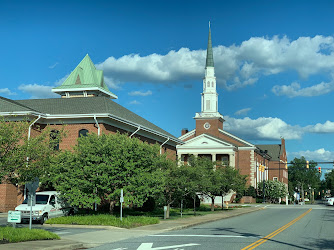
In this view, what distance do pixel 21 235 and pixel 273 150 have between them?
99.4m

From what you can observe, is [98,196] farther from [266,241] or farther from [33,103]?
[33,103]

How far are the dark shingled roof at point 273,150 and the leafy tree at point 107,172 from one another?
85634 mm

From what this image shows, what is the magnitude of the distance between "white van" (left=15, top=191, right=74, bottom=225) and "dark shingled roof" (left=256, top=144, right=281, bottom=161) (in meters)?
86.5

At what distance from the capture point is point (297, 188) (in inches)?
5891

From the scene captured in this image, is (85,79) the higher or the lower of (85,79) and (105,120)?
the higher

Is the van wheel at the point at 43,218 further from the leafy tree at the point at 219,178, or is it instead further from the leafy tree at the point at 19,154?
the leafy tree at the point at 219,178

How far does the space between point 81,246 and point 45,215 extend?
29.8 ft

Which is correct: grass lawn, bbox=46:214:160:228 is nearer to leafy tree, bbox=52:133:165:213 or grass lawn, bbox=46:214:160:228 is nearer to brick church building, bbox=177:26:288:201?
leafy tree, bbox=52:133:165:213

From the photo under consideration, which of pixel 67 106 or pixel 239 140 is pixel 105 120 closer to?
pixel 67 106

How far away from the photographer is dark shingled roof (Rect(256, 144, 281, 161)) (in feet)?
352

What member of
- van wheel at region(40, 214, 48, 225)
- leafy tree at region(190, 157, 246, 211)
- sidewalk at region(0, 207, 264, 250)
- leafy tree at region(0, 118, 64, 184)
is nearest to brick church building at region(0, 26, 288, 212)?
leafy tree at region(0, 118, 64, 184)

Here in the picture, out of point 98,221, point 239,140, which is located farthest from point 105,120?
point 239,140

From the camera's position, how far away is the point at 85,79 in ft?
163

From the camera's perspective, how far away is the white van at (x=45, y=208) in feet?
74.9
